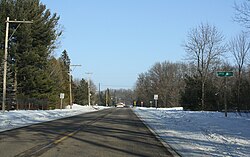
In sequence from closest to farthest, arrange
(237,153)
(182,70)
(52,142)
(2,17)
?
1. (237,153)
2. (52,142)
3. (2,17)
4. (182,70)

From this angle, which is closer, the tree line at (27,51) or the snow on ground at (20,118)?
the snow on ground at (20,118)

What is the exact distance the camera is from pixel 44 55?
169 feet

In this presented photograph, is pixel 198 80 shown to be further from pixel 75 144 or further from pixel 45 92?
pixel 75 144

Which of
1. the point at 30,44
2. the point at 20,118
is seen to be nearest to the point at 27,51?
the point at 30,44

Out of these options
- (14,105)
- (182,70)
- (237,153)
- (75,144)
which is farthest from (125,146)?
(182,70)

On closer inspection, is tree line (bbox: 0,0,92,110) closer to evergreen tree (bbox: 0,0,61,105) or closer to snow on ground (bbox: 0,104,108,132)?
evergreen tree (bbox: 0,0,61,105)

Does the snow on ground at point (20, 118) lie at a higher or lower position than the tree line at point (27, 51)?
lower

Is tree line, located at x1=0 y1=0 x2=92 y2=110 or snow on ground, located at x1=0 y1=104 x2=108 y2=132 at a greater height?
tree line, located at x1=0 y1=0 x2=92 y2=110

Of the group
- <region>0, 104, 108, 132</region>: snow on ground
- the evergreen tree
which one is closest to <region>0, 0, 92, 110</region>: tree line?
the evergreen tree

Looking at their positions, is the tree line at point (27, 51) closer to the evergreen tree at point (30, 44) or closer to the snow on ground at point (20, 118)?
the evergreen tree at point (30, 44)

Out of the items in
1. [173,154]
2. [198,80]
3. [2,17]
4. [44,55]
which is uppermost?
[2,17]

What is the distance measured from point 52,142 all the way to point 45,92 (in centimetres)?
4123

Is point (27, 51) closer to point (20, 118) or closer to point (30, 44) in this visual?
point (30, 44)

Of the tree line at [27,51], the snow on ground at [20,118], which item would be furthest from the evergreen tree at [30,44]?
the snow on ground at [20,118]
